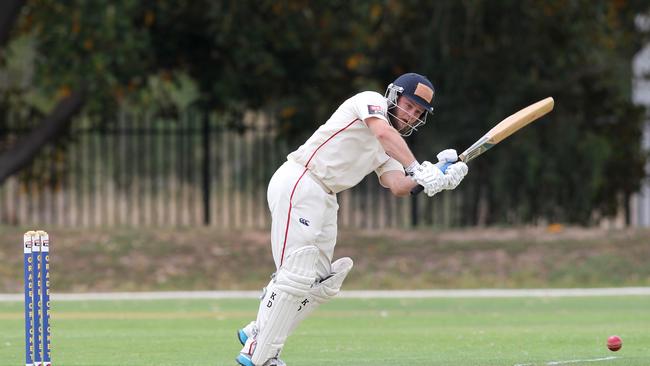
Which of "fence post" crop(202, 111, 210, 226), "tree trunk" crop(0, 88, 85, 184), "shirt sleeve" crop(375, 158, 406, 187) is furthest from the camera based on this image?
"fence post" crop(202, 111, 210, 226)

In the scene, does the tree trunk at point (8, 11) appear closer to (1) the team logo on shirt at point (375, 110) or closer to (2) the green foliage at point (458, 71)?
(2) the green foliage at point (458, 71)

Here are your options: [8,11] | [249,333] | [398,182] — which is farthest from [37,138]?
[398,182]

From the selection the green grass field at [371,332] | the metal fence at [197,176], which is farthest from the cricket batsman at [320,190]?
the metal fence at [197,176]

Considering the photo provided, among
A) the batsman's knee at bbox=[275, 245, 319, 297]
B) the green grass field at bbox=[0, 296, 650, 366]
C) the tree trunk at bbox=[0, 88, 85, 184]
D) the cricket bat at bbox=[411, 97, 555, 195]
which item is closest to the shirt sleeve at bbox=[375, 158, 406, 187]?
the cricket bat at bbox=[411, 97, 555, 195]

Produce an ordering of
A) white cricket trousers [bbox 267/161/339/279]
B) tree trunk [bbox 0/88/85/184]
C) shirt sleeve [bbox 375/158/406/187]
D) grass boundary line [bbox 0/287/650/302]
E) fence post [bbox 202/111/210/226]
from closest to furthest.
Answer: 1. white cricket trousers [bbox 267/161/339/279]
2. shirt sleeve [bbox 375/158/406/187]
3. grass boundary line [bbox 0/287/650/302]
4. tree trunk [bbox 0/88/85/184]
5. fence post [bbox 202/111/210/226]

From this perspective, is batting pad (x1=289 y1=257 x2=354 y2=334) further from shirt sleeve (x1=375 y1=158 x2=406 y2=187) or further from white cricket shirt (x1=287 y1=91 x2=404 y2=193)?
shirt sleeve (x1=375 y1=158 x2=406 y2=187)

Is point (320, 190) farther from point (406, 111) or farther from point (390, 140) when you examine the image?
point (406, 111)

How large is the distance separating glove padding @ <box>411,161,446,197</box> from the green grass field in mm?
1546

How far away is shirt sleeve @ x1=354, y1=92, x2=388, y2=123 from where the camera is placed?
7758 mm

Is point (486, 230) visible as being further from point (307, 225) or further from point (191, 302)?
point (307, 225)

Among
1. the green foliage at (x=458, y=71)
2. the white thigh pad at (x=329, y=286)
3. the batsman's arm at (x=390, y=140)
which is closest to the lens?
the batsman's arm at (x=390, y=140)

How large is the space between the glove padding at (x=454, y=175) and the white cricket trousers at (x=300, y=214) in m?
0.73

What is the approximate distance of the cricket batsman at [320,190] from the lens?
25.5 ft

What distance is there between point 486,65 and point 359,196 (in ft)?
9.84
